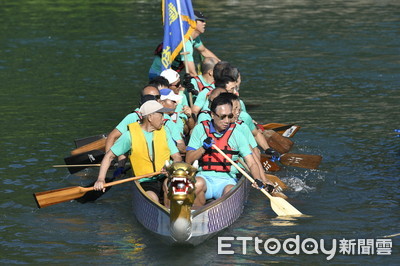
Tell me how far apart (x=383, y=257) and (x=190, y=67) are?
27.4 feet

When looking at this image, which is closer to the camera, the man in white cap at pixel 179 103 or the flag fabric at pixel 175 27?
the man in white cap at pixel 179 103

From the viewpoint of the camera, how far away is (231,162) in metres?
12.4

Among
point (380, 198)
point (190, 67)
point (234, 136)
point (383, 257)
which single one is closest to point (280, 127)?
point (190, 67)

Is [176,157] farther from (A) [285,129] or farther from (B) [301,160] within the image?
(A) [285,129]

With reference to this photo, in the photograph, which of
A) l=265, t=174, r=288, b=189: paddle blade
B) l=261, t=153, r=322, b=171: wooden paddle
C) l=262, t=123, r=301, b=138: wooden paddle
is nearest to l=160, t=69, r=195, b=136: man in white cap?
l=261, t=153, r=322, b=171: wooden paddle

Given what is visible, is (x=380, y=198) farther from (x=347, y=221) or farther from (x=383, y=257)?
(x=383, y=257)

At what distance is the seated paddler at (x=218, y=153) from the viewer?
41.0ft

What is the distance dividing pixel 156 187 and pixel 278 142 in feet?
16.1

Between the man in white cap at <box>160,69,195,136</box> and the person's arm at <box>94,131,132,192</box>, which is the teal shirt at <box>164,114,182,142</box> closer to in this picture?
the person's arm at <box>94,131,132,192</box>

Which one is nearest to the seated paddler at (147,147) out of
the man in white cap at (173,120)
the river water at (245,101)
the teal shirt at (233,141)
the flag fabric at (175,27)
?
the teal shirt at (233,141)

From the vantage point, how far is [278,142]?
666 inches

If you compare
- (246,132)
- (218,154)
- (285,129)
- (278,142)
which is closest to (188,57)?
(285,129)

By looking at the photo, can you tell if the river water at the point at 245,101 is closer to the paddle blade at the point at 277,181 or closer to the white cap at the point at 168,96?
the paddle blade at the point at 277,181

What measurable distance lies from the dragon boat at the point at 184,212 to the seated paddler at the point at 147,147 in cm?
34
